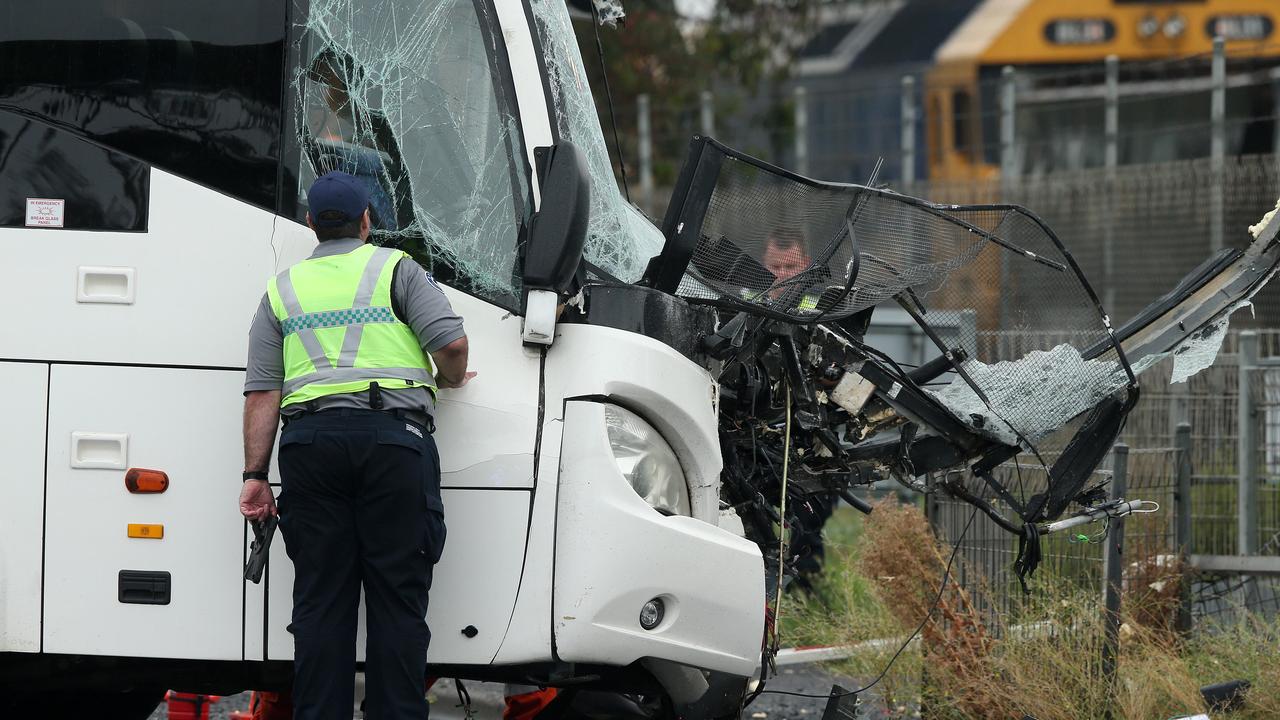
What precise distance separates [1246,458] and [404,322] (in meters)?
4.85

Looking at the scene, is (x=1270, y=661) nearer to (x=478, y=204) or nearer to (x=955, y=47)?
(x=478, y=204)

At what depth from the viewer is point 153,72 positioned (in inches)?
178

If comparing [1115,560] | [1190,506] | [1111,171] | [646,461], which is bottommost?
[1115,560]

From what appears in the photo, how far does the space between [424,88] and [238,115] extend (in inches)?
21.7

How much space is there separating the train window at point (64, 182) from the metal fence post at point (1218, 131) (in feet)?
28.8

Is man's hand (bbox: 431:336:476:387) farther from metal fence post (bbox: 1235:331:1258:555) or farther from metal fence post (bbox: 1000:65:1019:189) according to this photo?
metal fence post (bbox: 1000:65:1019:189)

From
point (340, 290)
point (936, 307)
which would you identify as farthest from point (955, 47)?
point (340, 290)

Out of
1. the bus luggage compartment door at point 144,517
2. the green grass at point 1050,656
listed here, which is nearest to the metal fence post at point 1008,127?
the green grass at point 1050,656

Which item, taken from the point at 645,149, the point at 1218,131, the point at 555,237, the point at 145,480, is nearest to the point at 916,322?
the point at 555,237

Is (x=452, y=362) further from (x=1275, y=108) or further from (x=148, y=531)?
(x=1275, y=108)

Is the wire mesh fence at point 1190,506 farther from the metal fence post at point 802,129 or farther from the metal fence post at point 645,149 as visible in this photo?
the metal fence post at point 645,149

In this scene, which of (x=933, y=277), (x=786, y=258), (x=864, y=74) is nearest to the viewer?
(x=786, y=258)

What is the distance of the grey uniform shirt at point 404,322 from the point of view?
170 inches

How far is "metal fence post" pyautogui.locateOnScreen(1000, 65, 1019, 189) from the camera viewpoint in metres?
12.5
